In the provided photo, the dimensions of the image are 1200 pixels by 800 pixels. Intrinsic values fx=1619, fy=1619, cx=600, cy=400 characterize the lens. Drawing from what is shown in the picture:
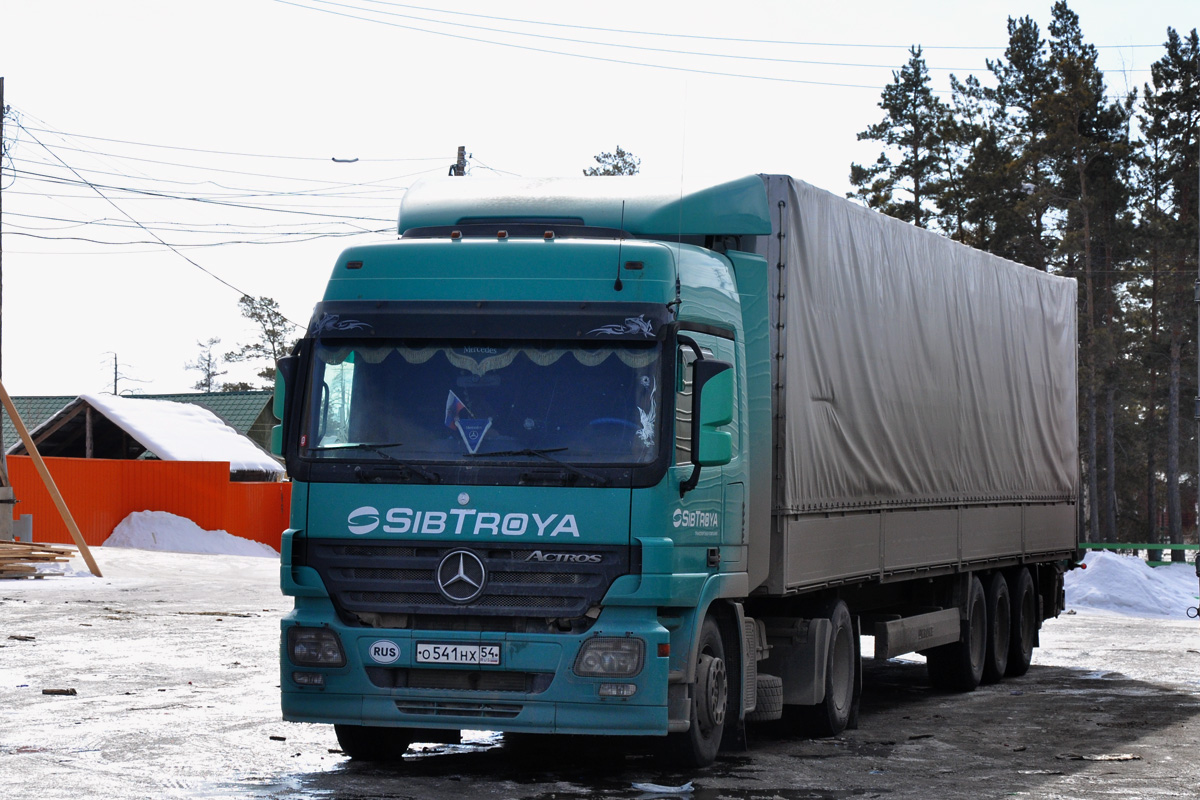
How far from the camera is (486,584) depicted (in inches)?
349

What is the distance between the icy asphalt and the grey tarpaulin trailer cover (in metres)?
1.35

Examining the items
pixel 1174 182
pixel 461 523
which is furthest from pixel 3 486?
pixel 1174 182

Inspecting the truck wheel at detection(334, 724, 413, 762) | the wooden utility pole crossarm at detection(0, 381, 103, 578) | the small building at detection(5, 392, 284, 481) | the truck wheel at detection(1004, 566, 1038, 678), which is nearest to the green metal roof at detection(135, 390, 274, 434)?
the small building at detection(5, 392, 284, 481)

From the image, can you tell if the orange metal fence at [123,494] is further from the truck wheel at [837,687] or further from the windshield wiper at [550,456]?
the windshield wiper at [550,456]

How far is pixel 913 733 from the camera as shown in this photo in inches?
488

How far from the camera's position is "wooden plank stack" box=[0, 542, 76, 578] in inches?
1061

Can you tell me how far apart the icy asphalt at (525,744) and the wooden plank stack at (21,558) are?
8303 millimetres

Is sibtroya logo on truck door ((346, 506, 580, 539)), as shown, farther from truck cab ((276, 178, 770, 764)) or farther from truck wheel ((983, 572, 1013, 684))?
truck wheel ((983, 572, 1013, 684))

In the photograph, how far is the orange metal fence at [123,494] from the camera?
39688 mm

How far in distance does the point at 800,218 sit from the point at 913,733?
410 cm

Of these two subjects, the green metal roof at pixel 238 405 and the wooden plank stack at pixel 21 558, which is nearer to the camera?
the wooden plank stack at pixel 21 558

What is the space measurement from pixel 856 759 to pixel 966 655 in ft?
17.7

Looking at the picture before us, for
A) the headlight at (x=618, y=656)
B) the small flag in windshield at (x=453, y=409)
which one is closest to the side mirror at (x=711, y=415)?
the headlight at (x=618, y=656)

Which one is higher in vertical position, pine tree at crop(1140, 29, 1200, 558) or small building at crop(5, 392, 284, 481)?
pine tree at crop(1140, 29, 1200, 558)
